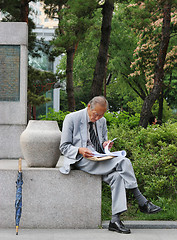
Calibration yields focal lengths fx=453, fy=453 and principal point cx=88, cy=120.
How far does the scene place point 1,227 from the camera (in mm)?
5922

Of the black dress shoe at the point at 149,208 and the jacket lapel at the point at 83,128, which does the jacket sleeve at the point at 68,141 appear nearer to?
the jacket lapel at the point at 83,128

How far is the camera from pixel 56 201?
5.95 metres

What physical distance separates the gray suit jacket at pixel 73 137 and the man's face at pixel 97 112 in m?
0.14

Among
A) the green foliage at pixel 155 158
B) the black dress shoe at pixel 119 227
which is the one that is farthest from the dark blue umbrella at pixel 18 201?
the green foliage at pixel 155 158

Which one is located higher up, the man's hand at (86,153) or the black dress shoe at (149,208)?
the man's hand at (86,153)

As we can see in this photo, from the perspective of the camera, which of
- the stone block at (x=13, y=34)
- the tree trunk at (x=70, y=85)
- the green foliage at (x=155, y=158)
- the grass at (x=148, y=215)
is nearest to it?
the grass at (x=148, y=215)

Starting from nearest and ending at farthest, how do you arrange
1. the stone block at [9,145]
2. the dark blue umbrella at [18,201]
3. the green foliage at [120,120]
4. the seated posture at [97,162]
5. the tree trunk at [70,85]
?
the dark blue umbrella at [18,201]
the seated posture at [97,162]
the stone block at [9,145]
the green foliage at [120,120]
the tree trunk at [70,85]

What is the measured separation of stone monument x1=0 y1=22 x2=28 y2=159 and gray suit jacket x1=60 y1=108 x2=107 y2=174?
3723mm

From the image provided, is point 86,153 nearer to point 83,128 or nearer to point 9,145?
point 83,128

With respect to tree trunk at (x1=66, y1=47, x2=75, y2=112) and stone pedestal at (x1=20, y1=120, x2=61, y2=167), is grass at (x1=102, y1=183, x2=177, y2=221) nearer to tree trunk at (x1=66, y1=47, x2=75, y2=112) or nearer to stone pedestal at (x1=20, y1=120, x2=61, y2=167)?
stone pedestal at (x1=20, y1=120, x2=61, y2=167)

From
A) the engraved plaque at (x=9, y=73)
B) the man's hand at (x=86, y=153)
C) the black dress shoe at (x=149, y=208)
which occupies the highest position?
the engraved plaque at (x=9, y=73)

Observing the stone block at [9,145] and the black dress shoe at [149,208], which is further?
the stone block at [9,145]

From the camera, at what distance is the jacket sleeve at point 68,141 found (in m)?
5.94

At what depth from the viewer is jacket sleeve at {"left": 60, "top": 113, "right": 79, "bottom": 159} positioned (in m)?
5.94
